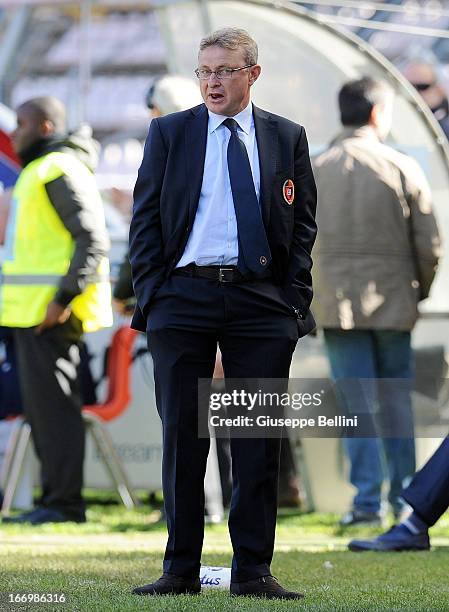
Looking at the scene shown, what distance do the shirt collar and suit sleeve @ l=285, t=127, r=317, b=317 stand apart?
18cm

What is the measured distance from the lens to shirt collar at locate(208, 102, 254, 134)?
5.04 metres

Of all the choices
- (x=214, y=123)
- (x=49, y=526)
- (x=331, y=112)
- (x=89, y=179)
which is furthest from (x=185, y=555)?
(x=331, y=112)

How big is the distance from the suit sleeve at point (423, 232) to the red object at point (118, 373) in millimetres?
1750

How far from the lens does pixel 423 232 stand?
802 cm

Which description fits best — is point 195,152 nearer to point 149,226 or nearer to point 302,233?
point 149,226

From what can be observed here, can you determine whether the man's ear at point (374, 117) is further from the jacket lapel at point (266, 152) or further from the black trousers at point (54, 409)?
the jacket lapel at point (266, 152)

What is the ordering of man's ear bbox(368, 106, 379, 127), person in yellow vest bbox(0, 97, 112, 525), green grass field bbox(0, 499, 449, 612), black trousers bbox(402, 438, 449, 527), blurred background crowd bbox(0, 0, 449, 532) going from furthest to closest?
blurred background crowd bbox(0, 0, 449, 532) → man's ear bbox(368, 106, 379, 127) → person in yellow vest bbox(0, 97, 112, 525) → black trousers bbox(402, 438, 449, 527) → green grass field bbox(0, 499, 449, 612)

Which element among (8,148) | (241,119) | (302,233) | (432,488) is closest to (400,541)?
(432,488)

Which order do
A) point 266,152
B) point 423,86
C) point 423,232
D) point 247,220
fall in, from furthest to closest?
point 423,86, point 423,232, point 266,152, point 247,220

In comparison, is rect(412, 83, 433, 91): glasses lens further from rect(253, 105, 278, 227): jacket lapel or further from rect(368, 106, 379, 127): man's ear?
rect(253, 105, 278, 227): jacket lapel

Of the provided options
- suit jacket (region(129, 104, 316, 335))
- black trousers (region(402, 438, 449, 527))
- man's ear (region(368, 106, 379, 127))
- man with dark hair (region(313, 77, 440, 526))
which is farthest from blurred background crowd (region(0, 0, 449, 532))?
suit jacket (region(129, 104, 316, 335))

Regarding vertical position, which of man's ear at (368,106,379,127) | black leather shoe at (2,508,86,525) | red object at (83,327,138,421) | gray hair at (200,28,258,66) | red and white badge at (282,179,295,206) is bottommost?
black leather shoe at (2,508,86,525)

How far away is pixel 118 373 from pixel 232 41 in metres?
4.16

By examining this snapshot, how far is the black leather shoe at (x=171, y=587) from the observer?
4.96 metres
